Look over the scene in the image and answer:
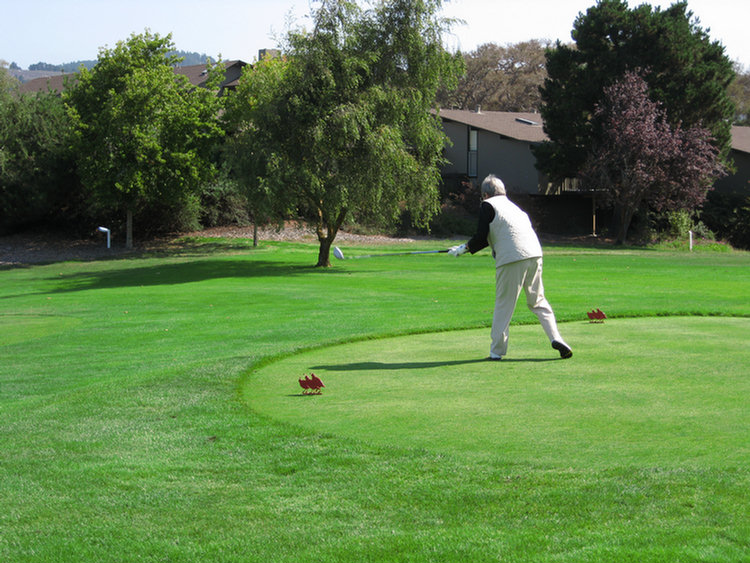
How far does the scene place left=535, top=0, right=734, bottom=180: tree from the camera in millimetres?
47969

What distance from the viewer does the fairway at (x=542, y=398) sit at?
18.8ft

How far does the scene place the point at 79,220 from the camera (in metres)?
50.4

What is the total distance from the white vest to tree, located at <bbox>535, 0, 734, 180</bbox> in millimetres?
41481

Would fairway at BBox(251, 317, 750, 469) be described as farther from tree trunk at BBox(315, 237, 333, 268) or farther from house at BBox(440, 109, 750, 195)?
house at BBox(440, 109, 750, 195)

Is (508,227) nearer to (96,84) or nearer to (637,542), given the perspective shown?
(637,542)

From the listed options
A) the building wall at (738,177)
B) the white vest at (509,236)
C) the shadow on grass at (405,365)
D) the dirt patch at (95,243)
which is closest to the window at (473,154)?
the dirt patch at (95,243)

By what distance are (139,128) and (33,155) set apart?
8459mm

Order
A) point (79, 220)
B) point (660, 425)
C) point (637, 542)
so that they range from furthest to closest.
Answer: point (79, 220) < point (660, 425) < point (637, 542)

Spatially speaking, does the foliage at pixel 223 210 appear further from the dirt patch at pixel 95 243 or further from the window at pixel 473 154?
the window at pixel 473 154

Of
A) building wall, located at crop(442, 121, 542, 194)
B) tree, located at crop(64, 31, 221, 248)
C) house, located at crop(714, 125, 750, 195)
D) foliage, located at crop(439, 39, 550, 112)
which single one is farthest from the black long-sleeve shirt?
foliage, located at crop(439, 39, 550, 112)

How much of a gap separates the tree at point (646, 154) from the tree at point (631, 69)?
4.40ft

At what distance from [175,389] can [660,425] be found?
5072mm

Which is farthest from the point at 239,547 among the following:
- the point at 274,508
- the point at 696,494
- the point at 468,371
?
the point at 468,371

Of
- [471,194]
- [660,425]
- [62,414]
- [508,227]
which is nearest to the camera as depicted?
[660,425]
